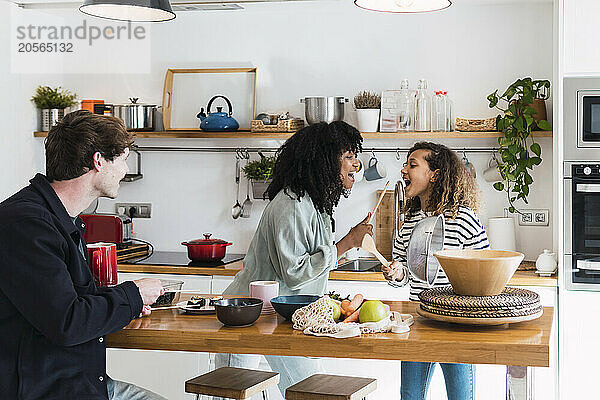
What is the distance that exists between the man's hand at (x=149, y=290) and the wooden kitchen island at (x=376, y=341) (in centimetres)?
7

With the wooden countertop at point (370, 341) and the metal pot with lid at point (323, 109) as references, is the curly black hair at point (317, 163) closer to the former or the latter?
the wooden countertop at point (370, 341)

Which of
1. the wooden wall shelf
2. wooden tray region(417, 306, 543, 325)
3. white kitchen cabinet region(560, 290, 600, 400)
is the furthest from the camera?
the wooden wall shelf

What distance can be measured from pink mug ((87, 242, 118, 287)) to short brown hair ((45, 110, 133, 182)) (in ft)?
0.97

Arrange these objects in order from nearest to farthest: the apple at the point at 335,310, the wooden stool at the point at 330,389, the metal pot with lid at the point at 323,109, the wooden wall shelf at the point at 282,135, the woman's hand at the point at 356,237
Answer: the apple at the point at 335,310
the wooden stool at the point at 330,389
the woman's hand at the point at 356,237
the wooden wall shelf at the point at 282,135
the metal pot with lid at the point at 323,109

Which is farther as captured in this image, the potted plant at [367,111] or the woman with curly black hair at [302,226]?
the potted plant at [367,111]

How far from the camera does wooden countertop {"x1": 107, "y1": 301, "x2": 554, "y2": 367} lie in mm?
2027

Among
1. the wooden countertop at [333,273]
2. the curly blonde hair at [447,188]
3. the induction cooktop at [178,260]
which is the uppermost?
the curly blonde hair at [447,188]

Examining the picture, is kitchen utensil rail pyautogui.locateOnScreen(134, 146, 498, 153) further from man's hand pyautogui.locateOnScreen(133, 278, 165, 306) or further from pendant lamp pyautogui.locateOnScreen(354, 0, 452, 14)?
man's hand pyautogui.locateOnScreen(133, 278, 165, 306)

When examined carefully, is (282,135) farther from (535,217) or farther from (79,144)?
(79,144)

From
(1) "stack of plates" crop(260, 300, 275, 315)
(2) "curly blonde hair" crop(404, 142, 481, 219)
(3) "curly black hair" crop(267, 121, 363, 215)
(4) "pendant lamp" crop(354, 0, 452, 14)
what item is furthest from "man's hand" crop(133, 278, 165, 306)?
(2) "curly blonde hair" crop(404, 142, 481, 219)

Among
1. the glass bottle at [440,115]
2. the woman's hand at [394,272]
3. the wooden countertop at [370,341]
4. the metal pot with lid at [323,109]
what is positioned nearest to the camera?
the wooden countertop at [370,341]

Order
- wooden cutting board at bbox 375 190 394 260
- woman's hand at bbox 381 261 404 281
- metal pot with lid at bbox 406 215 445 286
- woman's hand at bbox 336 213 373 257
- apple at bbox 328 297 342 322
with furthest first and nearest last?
wooden cutting board at bbox 375 190 394 260, woman's hand at bbox 336 213 373 257, woman's hand at bbox 381 261 404 281, metal pot with lid at bbox 406 215 445 286, apple at bbox 328 297 342 322

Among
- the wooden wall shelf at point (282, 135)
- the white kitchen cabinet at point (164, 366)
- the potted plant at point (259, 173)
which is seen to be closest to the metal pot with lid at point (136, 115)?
the wooden wall shelf at point (282, 135)

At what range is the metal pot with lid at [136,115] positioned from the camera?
4859mm
